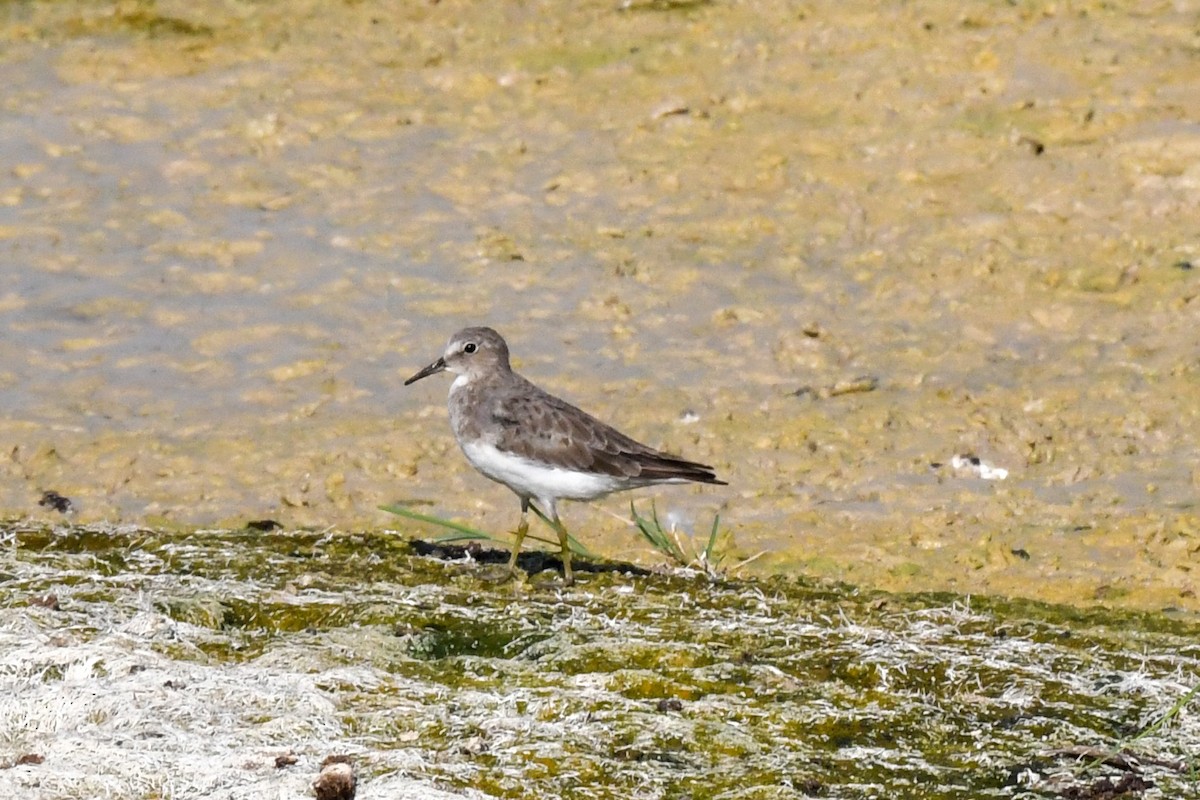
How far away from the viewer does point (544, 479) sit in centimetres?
890

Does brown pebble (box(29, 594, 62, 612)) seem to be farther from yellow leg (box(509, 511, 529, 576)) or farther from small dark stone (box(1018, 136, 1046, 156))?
small dark stone (box(1018, 136, 1046, 156))

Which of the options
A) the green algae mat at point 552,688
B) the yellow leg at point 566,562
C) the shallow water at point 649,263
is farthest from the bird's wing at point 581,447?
the green algae mat at point 552,688

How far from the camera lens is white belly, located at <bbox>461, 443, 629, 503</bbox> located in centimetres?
890

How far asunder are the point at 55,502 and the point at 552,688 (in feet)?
13.8

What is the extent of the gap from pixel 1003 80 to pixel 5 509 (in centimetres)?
836

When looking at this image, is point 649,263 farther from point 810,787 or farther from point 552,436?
point 810,787

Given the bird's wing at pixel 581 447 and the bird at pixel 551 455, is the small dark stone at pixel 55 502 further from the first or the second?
the bird's wing at pixel 581 447

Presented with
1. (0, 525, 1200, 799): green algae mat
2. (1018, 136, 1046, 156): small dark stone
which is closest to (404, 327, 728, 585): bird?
(0, 525, 1200, 799): green algae mat

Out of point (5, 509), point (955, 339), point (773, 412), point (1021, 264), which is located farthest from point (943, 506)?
point (5, 509)

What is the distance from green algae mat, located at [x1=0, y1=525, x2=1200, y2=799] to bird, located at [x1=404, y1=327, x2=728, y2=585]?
2.72 ft

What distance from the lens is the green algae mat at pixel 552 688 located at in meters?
5.71

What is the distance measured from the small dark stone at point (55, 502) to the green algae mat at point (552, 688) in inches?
52.2

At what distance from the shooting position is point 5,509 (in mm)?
9438

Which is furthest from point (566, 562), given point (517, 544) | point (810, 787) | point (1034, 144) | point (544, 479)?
point (1034, 144)
